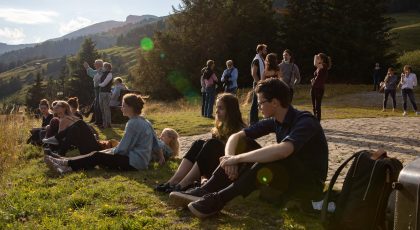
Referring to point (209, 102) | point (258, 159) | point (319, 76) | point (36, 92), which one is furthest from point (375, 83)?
point (36, 92)

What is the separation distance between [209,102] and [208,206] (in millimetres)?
13036

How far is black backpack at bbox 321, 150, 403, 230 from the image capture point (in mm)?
3900

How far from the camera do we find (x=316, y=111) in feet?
43.4

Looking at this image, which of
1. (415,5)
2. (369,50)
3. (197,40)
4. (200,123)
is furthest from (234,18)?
(415,5)

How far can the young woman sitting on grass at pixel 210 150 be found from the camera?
6316mm

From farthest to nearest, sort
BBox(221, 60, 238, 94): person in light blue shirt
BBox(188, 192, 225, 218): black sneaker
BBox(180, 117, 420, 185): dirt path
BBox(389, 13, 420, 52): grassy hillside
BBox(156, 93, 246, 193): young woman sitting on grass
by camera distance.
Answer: BBox(389, 13, 420, 52): grassy hillside
BBox(221, 60, 238, 94): person in light blue shirt
BBox(180, 117, 420, 185): dirt path
BBox(156, 93, 246, 193): young woman sitting on grass
BBox(188, 192, 225, 218): black sneaker

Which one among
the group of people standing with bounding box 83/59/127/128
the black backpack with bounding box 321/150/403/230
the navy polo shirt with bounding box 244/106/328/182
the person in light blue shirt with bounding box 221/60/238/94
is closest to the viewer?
the black backpack with bounding box 321/150/403/230

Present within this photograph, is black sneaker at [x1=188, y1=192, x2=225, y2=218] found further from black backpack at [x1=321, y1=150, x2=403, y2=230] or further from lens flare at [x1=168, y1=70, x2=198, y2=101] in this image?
lens flare at [x1=168, y1=70, x2=198, y2=101]

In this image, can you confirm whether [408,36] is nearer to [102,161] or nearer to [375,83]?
[375,83]

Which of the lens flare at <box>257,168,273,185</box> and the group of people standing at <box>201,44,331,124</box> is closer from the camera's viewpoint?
the lens flare at <box>257,168,273,185</box>

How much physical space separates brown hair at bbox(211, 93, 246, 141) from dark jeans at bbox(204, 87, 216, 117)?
1118 centimetres

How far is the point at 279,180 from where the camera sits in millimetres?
5184

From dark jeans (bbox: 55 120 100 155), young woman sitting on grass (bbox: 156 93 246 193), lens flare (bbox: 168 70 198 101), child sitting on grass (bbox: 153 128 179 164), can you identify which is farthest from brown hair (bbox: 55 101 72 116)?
lens flare (bbox: 168 70 198 101)

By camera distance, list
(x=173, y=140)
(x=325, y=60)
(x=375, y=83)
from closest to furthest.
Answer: (x=173, y=140) → (x=325, y=60) → (x=375, y=83)
